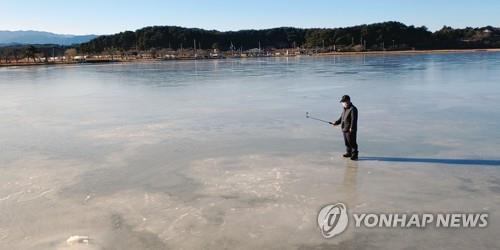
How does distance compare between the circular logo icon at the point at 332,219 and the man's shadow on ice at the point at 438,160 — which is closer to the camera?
the circular logo icon at the point at 332,219

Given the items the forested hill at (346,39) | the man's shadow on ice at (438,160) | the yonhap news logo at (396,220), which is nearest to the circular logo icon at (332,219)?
the yonhap news logo at (396,220)

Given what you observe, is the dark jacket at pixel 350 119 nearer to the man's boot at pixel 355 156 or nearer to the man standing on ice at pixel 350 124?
the man standing on ice at pixel 350 124

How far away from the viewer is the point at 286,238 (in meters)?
4.41

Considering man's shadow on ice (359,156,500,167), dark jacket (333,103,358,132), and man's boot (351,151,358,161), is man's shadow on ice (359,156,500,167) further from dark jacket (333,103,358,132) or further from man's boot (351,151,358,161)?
dark jacket (333,103,358,132)

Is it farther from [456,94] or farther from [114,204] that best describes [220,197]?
[456,94]

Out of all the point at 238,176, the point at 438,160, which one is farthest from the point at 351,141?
the point at 238,176

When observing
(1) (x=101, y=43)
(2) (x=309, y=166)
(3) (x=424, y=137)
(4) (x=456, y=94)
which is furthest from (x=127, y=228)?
(1) (x=101, y=43)

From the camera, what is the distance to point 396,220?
4.71 metres

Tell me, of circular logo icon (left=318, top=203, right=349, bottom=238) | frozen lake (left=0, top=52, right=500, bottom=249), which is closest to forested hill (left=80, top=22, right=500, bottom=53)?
frozen lake (left=0, top=52, right=500, bottom=249)

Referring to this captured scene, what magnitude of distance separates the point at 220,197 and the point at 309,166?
1.69 metres

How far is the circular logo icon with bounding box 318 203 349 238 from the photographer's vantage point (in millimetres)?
4527

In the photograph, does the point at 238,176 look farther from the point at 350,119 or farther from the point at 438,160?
the point at 438,160

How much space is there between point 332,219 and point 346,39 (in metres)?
123

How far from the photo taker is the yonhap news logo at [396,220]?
4.56m
